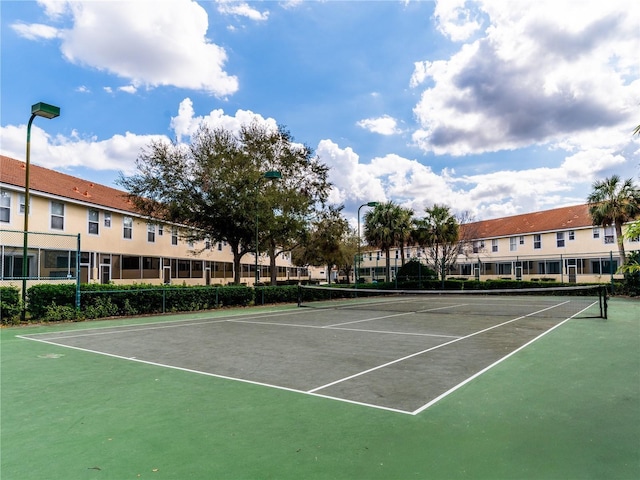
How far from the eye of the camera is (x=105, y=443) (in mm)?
4266

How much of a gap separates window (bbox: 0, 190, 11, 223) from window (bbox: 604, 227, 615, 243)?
147ft

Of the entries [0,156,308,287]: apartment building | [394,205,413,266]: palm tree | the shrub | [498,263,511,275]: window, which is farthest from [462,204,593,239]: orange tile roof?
the shrub

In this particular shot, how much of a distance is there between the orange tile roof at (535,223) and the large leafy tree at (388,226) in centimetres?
778

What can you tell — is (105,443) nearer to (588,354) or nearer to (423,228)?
(588,354)

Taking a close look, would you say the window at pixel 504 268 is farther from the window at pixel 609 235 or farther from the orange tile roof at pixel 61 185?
the orange tile roof at pixel 61 185

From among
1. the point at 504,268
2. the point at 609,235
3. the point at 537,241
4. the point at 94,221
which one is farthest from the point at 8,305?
the point at 504,268

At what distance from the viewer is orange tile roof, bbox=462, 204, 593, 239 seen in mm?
42375

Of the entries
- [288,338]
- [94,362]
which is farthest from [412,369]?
[94,362]

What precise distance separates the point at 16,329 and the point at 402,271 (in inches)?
1283

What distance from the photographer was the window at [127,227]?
29180 millimetres

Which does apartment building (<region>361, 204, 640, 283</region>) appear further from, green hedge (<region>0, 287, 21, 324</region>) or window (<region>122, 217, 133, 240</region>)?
green hedge (<region>0, 287, 21, 324</region>)

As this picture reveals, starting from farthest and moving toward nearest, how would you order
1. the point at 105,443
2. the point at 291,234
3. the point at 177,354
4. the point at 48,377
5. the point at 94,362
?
the point at 291,234, the point at 177,354, the point at 94,362, the point at 48,377, the point at 105,443

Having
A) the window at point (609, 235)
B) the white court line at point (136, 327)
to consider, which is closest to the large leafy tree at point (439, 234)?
the window at point (609, 235)

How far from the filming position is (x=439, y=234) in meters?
40.3
